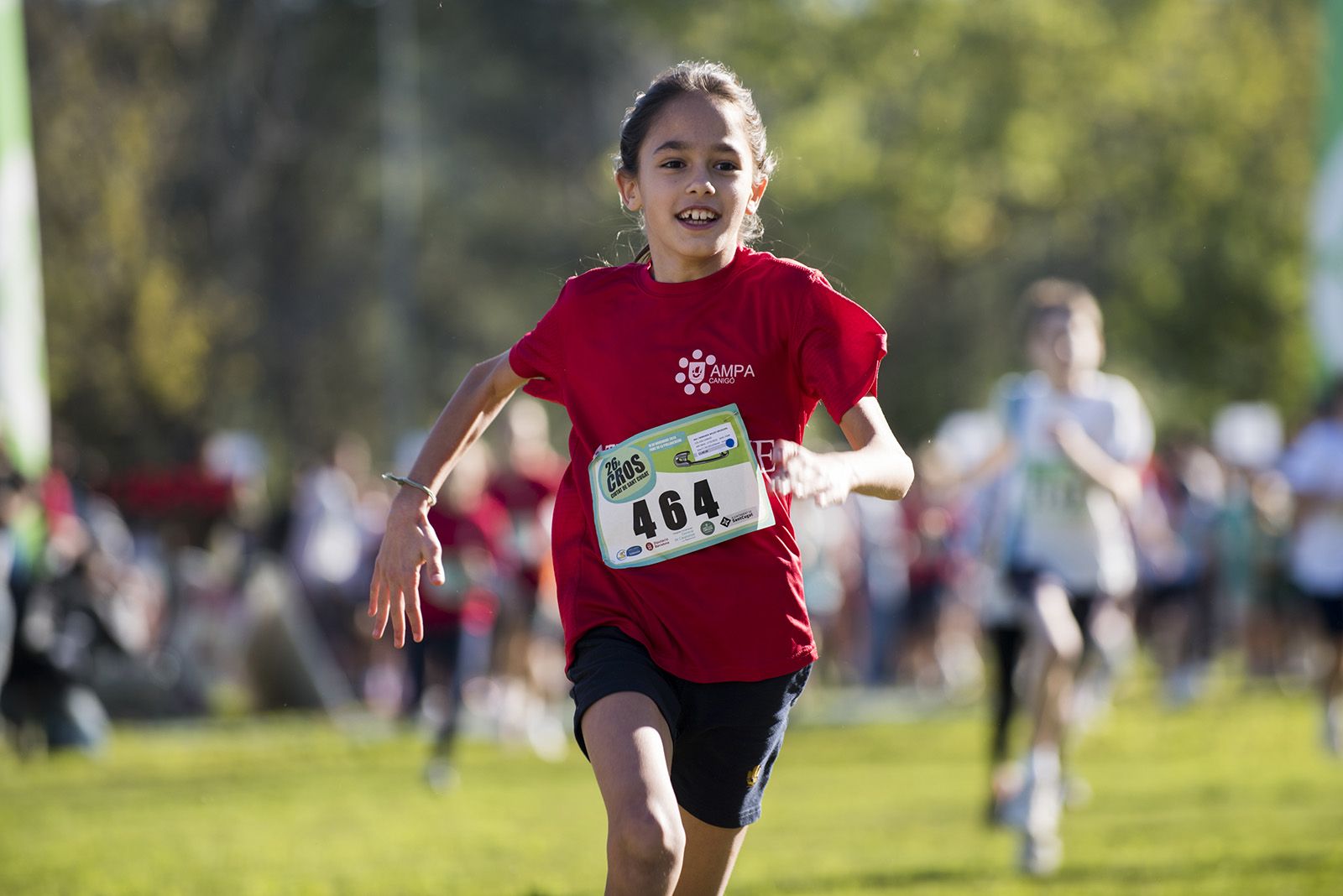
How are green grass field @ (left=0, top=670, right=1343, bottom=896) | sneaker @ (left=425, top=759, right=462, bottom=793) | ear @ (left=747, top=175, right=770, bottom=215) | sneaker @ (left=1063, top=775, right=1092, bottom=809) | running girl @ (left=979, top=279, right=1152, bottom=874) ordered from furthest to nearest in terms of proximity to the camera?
sneaker @ (left=425, top=759, right=462, bottom=793), sneaker @ (left=1063, top=775, right=1092, bottom=809), running girl @ (left=979, top=279, right=1152, bottom=874), green grass field @ (left=0, top=670, right=1343, bottom=896), ear @ (left=747, top=175, right=770, bottom=215)

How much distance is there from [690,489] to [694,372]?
0.26m

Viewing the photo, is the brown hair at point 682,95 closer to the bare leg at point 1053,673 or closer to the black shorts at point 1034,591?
the bare leg at point 1053,673

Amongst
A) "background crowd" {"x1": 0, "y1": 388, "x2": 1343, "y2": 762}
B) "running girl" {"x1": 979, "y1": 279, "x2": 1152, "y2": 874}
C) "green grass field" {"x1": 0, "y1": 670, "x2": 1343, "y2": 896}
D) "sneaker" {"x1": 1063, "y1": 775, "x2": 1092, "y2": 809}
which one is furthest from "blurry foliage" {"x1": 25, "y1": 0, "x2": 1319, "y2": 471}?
"running girl" {"x1": 979, "y1": 279, "x2": 1152, "y2": 874}

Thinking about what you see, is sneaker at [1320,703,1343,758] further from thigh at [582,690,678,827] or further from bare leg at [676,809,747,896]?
thigh at [582,690,678,827]

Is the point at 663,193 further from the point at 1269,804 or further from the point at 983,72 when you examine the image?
the point at 983,72

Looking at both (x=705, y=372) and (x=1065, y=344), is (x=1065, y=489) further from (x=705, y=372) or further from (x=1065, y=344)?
(x=705, y=372)

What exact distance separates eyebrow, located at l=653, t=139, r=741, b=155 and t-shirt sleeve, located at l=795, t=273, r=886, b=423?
36cm

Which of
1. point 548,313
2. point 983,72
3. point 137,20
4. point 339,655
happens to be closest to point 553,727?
point 339,655

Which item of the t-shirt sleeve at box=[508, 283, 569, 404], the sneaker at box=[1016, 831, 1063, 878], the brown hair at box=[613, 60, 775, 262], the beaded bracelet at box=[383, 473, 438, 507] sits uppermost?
the brown hair at box=[613, 60, 775, 262]

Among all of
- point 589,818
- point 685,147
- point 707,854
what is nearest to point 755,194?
point 685,147

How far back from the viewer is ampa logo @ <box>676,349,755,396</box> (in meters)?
4.09

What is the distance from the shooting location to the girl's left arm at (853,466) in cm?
329

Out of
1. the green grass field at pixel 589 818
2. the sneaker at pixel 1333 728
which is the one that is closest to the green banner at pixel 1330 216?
the sneaker at pixel 1333 728

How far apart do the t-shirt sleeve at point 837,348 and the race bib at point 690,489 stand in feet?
0.67
